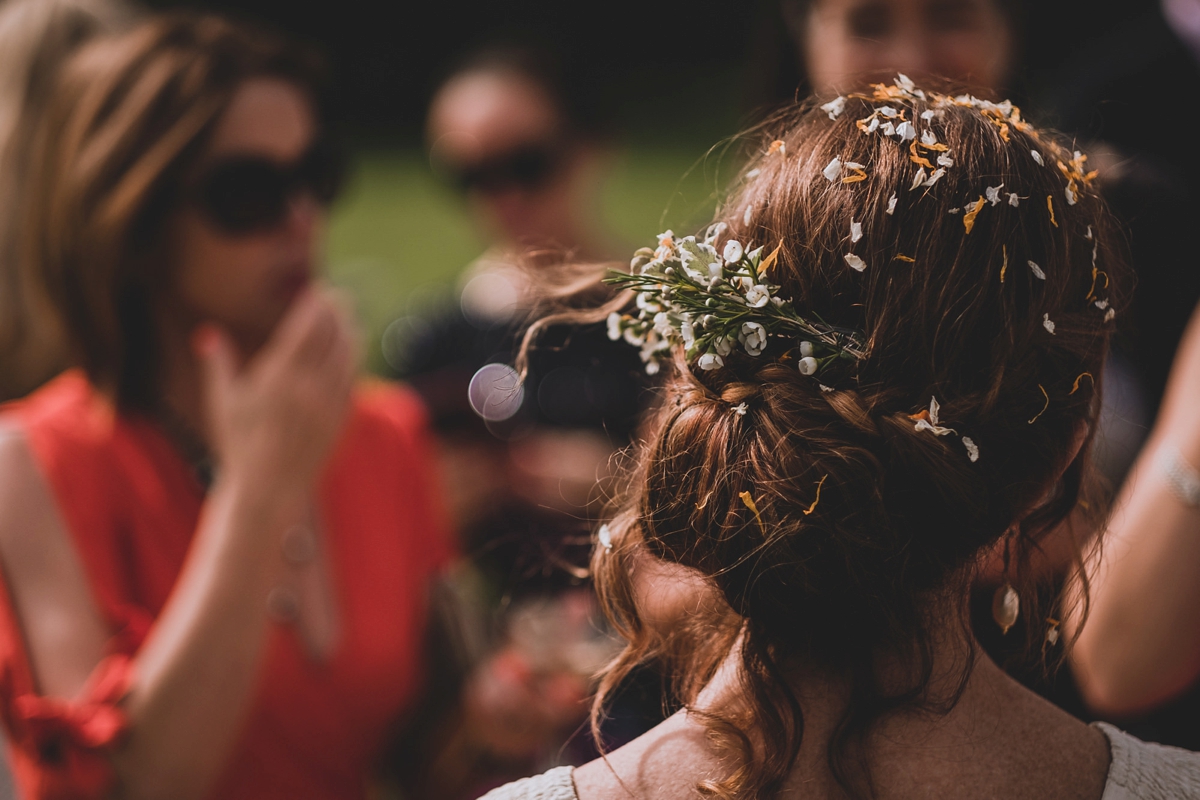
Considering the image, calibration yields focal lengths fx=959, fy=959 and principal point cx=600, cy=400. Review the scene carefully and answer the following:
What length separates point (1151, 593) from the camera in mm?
1642

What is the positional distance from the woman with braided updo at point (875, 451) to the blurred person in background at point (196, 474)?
37.5 inches

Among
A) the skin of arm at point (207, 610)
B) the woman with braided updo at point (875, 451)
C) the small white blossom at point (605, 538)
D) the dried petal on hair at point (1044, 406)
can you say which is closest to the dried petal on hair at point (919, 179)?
the woman with braided updo at point (875, 451)

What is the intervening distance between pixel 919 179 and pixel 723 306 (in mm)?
298

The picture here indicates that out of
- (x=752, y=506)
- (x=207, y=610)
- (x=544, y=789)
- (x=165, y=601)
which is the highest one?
(x=752, y=506)

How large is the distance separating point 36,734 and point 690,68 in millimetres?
15107

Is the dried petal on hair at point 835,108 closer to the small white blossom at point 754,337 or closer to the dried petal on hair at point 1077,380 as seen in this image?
the small white blossom at point 754,337

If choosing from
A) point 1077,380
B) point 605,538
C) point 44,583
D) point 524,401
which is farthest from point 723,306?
point 524,401

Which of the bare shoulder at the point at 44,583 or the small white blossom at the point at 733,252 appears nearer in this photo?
the small white blossom at the point at 733,252

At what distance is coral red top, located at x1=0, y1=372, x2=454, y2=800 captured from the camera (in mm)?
1891

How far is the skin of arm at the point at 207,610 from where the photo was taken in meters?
1.89

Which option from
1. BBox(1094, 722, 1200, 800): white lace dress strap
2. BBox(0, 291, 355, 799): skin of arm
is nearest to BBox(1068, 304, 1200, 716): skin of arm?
BBox(1094, 722, 1200, 800): white lace dress strap

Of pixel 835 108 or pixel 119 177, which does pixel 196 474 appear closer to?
pixel 119 177

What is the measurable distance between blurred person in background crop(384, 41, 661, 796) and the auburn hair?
0.84 meters

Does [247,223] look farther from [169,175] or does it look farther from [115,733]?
[115,733]
